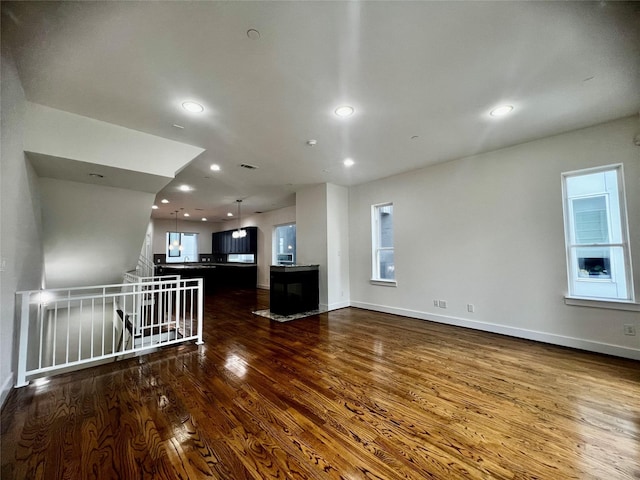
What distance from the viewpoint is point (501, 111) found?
282cm

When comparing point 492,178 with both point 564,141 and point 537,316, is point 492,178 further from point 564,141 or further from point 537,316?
point 537,316

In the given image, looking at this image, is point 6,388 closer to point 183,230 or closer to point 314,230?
point 314,230

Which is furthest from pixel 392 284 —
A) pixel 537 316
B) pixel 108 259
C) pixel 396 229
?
pixel 108 259

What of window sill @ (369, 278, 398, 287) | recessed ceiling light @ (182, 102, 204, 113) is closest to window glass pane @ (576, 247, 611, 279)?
window sill @ (369, 278, 398, 287)

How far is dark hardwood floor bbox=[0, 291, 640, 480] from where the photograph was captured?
4.83 feet

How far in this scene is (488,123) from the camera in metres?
3.08

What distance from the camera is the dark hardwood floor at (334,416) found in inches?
57.9

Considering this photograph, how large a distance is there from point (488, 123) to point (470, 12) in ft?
5.88

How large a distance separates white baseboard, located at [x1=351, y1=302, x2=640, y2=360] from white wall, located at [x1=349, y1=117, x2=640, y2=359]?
12mm

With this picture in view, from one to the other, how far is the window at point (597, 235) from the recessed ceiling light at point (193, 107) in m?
4.65

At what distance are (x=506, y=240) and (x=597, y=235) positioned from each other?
936 mm

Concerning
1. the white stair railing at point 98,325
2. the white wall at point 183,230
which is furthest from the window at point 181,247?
the white stair railing at point 98,325

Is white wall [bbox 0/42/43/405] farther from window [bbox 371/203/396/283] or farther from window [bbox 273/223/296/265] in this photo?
window [bbox 273/223/296/265]

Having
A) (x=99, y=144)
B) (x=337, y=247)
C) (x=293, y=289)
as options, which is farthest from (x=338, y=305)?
(x=99, y=144)
